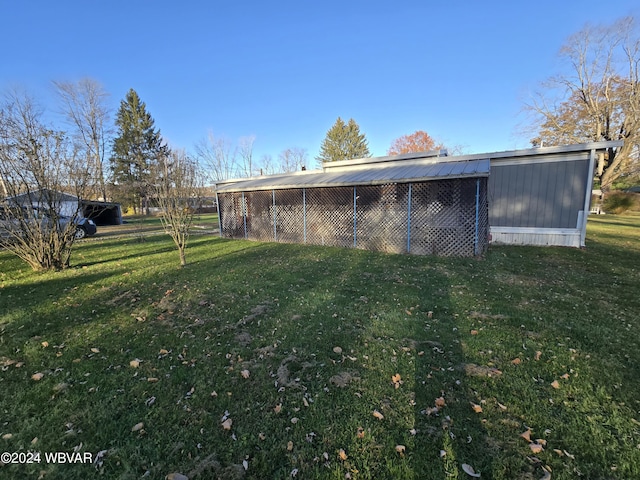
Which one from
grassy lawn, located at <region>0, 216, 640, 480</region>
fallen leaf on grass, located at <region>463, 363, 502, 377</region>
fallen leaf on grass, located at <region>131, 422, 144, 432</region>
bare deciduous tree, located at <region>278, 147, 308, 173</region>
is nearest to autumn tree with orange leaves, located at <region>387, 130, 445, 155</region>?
bare deciduous tree, located at <region>278, 147, 308, 173</region>

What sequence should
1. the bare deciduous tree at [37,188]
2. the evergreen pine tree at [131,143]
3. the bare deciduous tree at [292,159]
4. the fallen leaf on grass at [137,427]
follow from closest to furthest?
1. the fallen leaf on grass at [137,427]
2. the bare deciduous tree at [37,188]
3. the evergreen pine tree at [131,143]
4. the bare deciduous tree at [292,159]

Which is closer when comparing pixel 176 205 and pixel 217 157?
pixel 176 205

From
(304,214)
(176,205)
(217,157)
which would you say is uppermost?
(217,157)

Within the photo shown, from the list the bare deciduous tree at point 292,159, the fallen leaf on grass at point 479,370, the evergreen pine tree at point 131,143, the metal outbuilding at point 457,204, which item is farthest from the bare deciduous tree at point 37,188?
the bare deciduous tree at point 292,159

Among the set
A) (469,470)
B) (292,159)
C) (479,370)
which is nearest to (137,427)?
(469,470)

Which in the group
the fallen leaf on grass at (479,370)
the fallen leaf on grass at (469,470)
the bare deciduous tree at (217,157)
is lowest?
the fallen leaf on grass at (469,470)

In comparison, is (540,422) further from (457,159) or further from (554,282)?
(457,159)

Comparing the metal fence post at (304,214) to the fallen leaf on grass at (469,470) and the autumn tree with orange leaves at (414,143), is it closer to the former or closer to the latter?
the fallen leaf on grass at (469,470)

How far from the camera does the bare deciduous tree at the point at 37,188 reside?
6.35 metres

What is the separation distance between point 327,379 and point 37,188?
27.0 feet

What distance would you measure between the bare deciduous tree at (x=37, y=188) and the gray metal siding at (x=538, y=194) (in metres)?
12.7

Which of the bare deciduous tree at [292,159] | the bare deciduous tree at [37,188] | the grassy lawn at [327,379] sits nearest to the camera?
the grassy lawn at [327,379]

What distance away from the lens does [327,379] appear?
2791 millimetres

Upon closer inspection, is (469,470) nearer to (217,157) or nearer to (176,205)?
(176,205)
